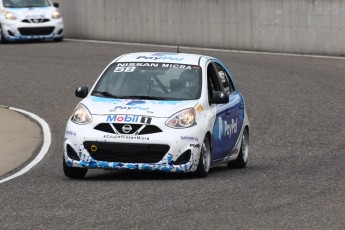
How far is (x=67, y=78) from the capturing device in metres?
26.7

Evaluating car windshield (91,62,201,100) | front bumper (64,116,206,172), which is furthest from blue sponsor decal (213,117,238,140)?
front bumper (64,116,206,172)

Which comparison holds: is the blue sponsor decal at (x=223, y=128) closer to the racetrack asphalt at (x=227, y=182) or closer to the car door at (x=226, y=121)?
the car door at (x=226, y=121)

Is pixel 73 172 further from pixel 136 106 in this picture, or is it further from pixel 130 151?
pixel 136 106

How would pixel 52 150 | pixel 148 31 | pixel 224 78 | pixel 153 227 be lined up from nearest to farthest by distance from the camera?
pixel 153 227 → pixel 224 78 → pixel 52 150 → pixel 148 31

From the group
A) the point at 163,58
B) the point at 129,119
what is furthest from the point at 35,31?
the point at 129,119

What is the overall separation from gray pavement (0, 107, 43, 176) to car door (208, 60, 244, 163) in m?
2.50

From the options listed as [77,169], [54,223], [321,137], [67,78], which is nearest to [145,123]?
[77,169]

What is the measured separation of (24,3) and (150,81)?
22.4m

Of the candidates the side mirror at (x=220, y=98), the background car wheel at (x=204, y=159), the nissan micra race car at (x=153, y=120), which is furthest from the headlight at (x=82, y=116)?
the side mirror at (x=220, y=98)

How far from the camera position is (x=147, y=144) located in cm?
1294

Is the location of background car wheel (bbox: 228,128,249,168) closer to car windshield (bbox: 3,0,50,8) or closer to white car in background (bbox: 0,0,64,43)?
white car in background (bbox: 0,0,64,43)

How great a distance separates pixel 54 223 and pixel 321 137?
900cm

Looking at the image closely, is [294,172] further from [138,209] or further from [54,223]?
[54,223]

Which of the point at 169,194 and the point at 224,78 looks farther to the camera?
the point at 224,78
